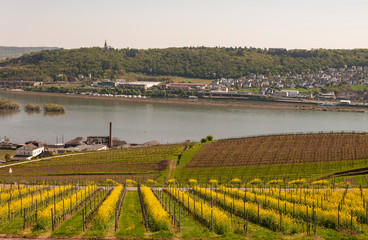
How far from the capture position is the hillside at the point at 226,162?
30.3m

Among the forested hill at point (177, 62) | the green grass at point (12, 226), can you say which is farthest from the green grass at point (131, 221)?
the forested hill at point (177, 62)

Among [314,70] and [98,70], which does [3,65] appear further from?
[314,70]

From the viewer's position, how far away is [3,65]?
179250 millimetres

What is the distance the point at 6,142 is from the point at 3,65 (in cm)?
13705

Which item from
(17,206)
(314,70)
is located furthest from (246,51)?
(17,206)

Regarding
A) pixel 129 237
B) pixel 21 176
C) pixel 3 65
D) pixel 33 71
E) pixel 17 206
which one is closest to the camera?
pixel 129 237

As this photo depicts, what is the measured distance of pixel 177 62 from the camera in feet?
561

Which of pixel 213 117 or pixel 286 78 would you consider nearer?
pixel 213 117

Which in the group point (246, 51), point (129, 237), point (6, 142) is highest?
point (246, 51)

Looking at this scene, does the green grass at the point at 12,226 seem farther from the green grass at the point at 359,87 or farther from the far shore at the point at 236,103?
the green grass at the point at 359,87

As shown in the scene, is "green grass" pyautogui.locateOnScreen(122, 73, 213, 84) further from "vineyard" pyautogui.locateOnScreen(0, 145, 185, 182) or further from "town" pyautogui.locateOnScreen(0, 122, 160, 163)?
"vineyard" pyautogui.locateOnScreen(0, 145, 185, 182)

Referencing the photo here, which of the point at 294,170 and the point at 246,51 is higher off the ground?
the point at 246,51

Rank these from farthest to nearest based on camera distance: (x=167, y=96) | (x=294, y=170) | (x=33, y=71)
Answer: (x=33, y=71)
(x=167, y=96)
(x=294, y=170)

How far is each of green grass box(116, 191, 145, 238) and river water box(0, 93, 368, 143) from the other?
38.5 metres
